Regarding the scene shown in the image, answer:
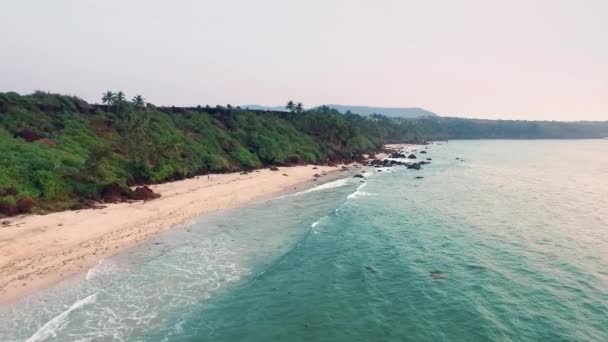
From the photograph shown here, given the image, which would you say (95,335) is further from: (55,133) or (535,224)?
(55,133)

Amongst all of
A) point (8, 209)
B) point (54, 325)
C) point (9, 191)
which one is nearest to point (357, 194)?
point (8, 209)

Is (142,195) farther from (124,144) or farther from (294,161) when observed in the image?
(294,161)

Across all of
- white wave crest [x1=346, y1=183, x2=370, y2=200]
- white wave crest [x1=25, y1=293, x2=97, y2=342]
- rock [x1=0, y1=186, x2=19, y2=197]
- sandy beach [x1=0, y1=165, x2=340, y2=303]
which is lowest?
white wave crest [x1=25, y1=293, x2=97, y2=342]

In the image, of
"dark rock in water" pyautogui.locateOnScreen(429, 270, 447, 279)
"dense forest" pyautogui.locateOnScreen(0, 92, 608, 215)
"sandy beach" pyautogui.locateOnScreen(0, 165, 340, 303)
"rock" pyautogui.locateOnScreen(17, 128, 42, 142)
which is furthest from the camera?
"rock" pyautogui.locateOnScreen(17, 128, 42, 142)

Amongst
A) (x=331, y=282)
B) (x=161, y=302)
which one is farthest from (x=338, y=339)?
(x=161, y=302)

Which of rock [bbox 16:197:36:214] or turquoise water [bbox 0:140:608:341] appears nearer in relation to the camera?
turquoise water [bbox 0:140:608:341]

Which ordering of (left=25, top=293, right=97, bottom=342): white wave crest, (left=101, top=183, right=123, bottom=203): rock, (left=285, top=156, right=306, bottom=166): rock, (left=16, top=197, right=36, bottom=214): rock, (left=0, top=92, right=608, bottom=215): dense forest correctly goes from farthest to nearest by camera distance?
(left=285, top=156, right=306, bottom=166): rock → (left=101, top=183, right=123, bottom=203): rock → (left=0, top=92, right=608, bottom=215): dense forest → (left=16, top=197, right=36, bottom=214): rock → (left=25, top=293, right=97, bottom=342): white wave crest

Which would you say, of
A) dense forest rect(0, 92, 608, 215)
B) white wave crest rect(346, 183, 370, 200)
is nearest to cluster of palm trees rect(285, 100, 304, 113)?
dense forest rect(0, 92, 608, 215)

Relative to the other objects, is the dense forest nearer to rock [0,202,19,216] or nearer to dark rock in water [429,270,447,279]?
rock [0,202,19,216]
